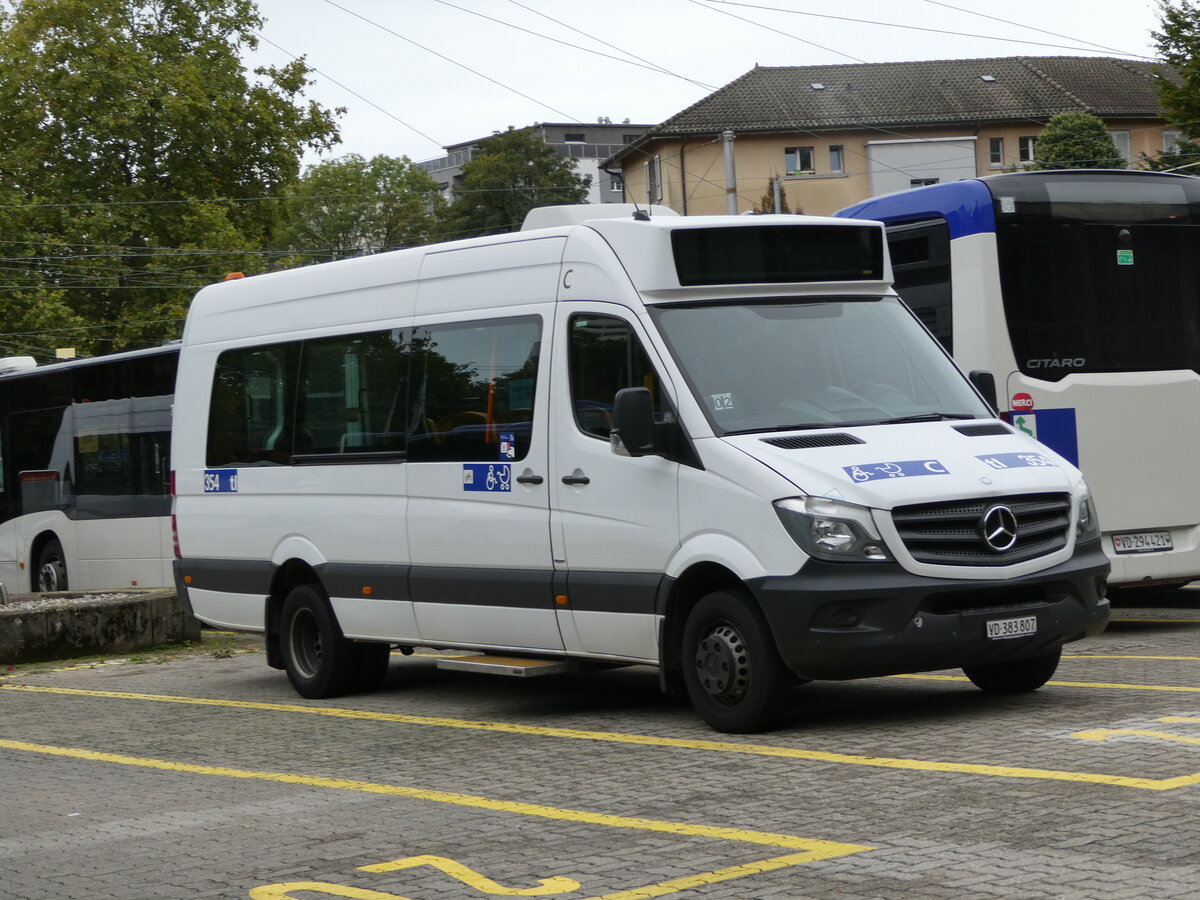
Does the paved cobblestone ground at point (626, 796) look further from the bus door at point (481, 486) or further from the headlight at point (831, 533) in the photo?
the headlight at point (831, 533)

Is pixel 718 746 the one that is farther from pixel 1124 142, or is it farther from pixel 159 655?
pixel 1124 142

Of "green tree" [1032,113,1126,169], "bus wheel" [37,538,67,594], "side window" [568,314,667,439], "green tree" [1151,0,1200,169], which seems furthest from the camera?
"green tree" [1032,113,1126,169]

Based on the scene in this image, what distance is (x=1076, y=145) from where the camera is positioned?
64625 mm

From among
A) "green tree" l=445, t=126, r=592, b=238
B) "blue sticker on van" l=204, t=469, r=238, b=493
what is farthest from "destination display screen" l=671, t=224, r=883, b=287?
"green tree" l=445, t=126, r=592, b=238

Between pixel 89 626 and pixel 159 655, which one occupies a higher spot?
pixel 89 626

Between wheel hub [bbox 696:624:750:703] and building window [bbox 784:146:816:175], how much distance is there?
66887mm

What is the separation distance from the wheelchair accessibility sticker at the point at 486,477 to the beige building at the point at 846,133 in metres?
61.5

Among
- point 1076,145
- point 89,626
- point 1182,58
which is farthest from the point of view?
point 1076,145

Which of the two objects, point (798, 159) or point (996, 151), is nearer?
point (798, 159)

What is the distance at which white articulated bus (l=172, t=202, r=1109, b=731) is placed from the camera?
878 cm

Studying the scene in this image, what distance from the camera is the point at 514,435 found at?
411 inches

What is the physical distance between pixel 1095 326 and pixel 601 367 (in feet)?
17.3

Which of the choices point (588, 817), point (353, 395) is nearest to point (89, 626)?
point (353, 395)

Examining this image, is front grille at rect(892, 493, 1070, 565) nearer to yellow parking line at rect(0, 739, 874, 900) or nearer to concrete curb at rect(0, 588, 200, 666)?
yellow parking line at rect(0, 739, 874, 900)
